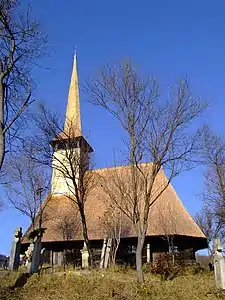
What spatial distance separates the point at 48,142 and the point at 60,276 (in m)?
7.61

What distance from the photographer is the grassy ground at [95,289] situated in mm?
10391

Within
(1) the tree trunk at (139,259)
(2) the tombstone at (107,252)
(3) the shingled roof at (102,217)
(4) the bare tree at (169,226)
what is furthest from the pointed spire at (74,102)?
(1) the tree trunk at (139,259)

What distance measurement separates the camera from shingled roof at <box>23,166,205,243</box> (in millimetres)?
21031

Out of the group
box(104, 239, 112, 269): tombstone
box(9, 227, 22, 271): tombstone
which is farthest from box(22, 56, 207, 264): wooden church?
box(9, 227, 22, 271): tombstone

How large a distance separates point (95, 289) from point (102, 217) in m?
11.0

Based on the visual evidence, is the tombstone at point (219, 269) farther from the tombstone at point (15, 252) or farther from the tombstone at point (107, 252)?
the tombstone at point (15, 252)

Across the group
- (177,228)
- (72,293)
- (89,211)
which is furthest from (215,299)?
(89,211)

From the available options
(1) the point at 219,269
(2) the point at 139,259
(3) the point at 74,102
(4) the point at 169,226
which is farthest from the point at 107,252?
(3) the point at 74,102

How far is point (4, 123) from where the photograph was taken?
33.8 ft

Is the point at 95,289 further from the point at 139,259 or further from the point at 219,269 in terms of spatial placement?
the point at 219,269

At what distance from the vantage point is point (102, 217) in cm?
2205

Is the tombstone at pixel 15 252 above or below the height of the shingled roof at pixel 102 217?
below

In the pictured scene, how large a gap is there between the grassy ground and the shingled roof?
7682 mm

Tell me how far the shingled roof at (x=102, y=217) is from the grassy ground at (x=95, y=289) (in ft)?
25.2
